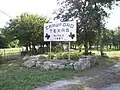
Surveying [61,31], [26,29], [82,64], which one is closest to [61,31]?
[61,31]

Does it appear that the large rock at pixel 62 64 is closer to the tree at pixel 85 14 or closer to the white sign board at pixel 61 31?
the white sign board at pixel 61 31

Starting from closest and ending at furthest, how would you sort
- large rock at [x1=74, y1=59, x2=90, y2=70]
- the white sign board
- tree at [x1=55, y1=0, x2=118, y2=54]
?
large rock at [x1=74, y1=59, x2=90, y2=70], the white sign board, tree at [x1=55, y1=0, x2=118, y2=54]

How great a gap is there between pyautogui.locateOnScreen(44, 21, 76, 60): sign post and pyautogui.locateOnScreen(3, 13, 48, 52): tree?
8072mm

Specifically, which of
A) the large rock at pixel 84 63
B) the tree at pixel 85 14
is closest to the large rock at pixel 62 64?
the large rock at pixel 84 63

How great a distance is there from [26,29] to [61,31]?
9057 mm

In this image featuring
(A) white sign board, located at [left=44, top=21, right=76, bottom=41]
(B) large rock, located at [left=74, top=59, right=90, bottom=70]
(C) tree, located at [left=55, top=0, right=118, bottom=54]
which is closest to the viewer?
(B) large rock, located at [left=74, top=59, right=90, bottom=70]

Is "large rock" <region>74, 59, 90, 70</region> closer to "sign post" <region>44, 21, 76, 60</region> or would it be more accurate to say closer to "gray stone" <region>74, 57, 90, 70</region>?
"gray stone" <region>74, 57, 90, 70</region>

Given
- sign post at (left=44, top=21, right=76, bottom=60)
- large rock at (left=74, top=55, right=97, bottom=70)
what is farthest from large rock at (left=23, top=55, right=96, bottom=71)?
sign post at (left=44, top=21, right=76, bottom=60)

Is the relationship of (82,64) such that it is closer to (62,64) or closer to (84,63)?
(84,63)

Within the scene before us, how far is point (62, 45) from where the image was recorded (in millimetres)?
31922

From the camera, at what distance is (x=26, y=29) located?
29359 millimetres

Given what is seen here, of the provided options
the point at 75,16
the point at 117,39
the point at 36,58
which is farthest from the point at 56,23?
the point at 117,39

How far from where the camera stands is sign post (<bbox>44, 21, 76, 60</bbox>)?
20.7 meters

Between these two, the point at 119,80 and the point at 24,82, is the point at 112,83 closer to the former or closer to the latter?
the point at 119,80
